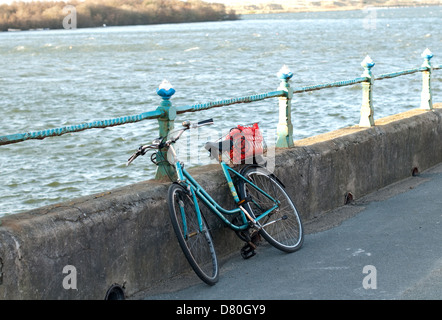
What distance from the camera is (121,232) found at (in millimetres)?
5305

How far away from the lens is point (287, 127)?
24.9 ft

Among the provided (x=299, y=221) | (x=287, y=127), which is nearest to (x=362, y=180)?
(x=287, y=127)

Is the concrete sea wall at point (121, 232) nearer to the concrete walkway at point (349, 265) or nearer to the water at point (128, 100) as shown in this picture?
the concrete walkway at point (349, 265)

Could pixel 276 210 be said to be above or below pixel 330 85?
below

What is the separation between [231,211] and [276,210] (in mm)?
599

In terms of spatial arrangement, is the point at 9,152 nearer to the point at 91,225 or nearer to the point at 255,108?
the point at 255,108

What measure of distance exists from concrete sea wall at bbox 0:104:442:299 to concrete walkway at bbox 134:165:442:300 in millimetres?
213

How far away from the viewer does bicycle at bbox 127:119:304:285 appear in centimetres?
550

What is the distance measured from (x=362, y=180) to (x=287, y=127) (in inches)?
51.4

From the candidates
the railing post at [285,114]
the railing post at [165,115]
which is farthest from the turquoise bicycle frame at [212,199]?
Answer: the railing post at [285,114]

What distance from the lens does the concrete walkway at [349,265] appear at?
17.4 feet

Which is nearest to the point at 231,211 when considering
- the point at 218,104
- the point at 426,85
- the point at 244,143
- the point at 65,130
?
the point at 244,143

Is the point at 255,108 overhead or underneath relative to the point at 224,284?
underneath

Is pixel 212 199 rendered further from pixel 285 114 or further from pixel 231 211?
pixel 285 114
